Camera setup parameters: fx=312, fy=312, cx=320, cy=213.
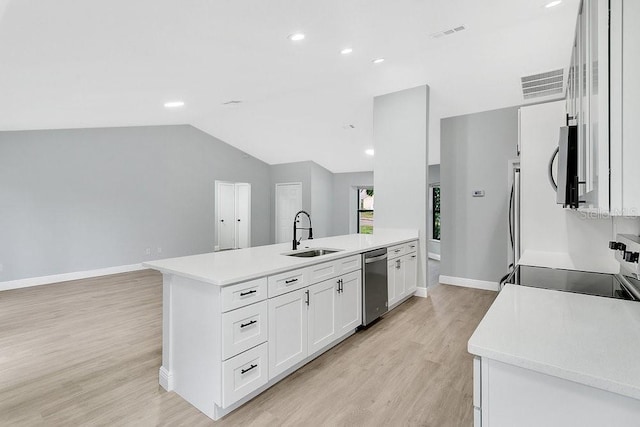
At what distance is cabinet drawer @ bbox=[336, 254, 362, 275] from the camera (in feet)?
9.09

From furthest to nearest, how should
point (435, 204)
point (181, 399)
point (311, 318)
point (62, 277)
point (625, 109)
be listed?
1. point (435, 204)
2. point (62, 277)
3. point (311, 318)
4. point (181, 399)
5. point (625, 109)

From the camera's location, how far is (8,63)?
2.56 m

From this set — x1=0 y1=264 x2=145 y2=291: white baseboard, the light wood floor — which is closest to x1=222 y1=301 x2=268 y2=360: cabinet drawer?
the light wood floor

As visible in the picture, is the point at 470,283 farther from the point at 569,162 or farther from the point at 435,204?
the point at 569,162

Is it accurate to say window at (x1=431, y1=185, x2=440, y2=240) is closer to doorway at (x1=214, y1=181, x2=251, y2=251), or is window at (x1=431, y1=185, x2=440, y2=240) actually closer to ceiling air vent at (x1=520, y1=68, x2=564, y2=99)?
ceiling air vent at (x1=520, y1=68, x2=564, y2=99)

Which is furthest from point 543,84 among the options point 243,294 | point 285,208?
point 285,208

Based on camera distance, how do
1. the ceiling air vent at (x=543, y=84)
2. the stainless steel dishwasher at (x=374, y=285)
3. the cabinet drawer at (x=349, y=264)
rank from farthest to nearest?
the ceiling air vent at (x=543, y=84) < the stainless steel dishwasher at (x=374, y=285) < the cabinet drawer at (x=349, y=264)

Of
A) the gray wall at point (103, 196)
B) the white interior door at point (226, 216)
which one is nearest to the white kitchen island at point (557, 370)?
the gray wall at point (103, 196)

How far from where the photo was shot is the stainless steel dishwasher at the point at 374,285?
10.2ft

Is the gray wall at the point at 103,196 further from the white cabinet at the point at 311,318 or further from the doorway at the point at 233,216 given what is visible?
the white cabinet at the point at 311,318

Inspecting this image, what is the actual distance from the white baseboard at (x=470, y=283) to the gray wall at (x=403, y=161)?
0.85m

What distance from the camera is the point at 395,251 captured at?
375 cm

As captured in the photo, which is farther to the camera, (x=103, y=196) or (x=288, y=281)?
(x=103, y=196)

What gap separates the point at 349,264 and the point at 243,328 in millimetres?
1255
